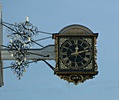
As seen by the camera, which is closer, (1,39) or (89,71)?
(89,71)

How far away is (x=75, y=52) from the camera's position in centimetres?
1908

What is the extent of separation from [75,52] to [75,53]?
0.09 feet

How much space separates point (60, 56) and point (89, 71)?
810 mm

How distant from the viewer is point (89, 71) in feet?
62.0

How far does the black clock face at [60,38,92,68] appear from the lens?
19.0m

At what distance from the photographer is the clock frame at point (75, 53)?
18922 millimetres

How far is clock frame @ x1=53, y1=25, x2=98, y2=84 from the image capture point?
18.9 m

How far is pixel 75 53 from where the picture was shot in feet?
62.5

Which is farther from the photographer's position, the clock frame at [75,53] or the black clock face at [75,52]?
the black clock face at [75,52]

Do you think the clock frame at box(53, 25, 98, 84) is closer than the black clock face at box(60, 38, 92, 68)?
Yes

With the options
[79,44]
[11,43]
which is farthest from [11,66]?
[79,44]

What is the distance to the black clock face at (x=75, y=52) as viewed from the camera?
19047mm

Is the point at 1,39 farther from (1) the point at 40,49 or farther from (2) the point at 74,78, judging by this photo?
(2) the point at 74,78

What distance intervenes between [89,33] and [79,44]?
0.36m
